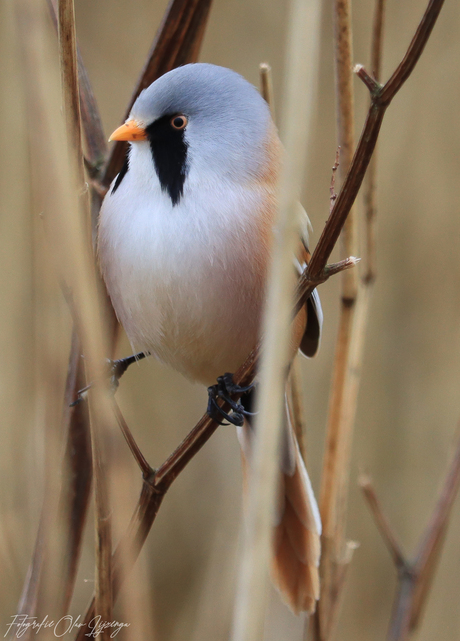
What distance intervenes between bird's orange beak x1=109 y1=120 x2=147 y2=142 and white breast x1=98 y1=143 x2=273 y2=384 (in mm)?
39

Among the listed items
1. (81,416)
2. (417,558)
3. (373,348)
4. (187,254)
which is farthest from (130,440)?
(373,348)

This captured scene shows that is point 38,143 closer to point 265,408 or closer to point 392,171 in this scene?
point 265,408

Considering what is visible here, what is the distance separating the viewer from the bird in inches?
55.7

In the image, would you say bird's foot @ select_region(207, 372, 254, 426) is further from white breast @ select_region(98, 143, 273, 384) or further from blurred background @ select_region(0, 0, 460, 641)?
blurred background @ select_region(0, 0, 460, 641)

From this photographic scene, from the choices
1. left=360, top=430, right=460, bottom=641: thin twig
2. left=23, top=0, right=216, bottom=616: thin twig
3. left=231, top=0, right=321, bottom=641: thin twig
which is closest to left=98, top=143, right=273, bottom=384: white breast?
left=23, top=0, right=216, bottom=616: thin twig

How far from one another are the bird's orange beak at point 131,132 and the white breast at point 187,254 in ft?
0.13

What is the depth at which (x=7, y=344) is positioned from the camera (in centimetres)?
123

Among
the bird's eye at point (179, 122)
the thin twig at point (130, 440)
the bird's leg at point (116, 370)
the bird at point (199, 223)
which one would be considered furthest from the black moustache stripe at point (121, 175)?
the thin twig at point (130, 440)

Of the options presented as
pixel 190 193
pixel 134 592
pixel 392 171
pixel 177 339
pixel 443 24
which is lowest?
pixel 134 592

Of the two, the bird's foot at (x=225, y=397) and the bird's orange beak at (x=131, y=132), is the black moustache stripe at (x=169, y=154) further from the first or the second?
the bird's foot at (x=225, y=397)

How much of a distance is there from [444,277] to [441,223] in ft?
0.76

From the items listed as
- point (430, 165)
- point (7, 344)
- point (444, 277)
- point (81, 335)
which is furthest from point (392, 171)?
point (81, 335)

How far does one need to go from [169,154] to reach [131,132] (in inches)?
3.7

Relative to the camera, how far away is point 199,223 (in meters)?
1.41
